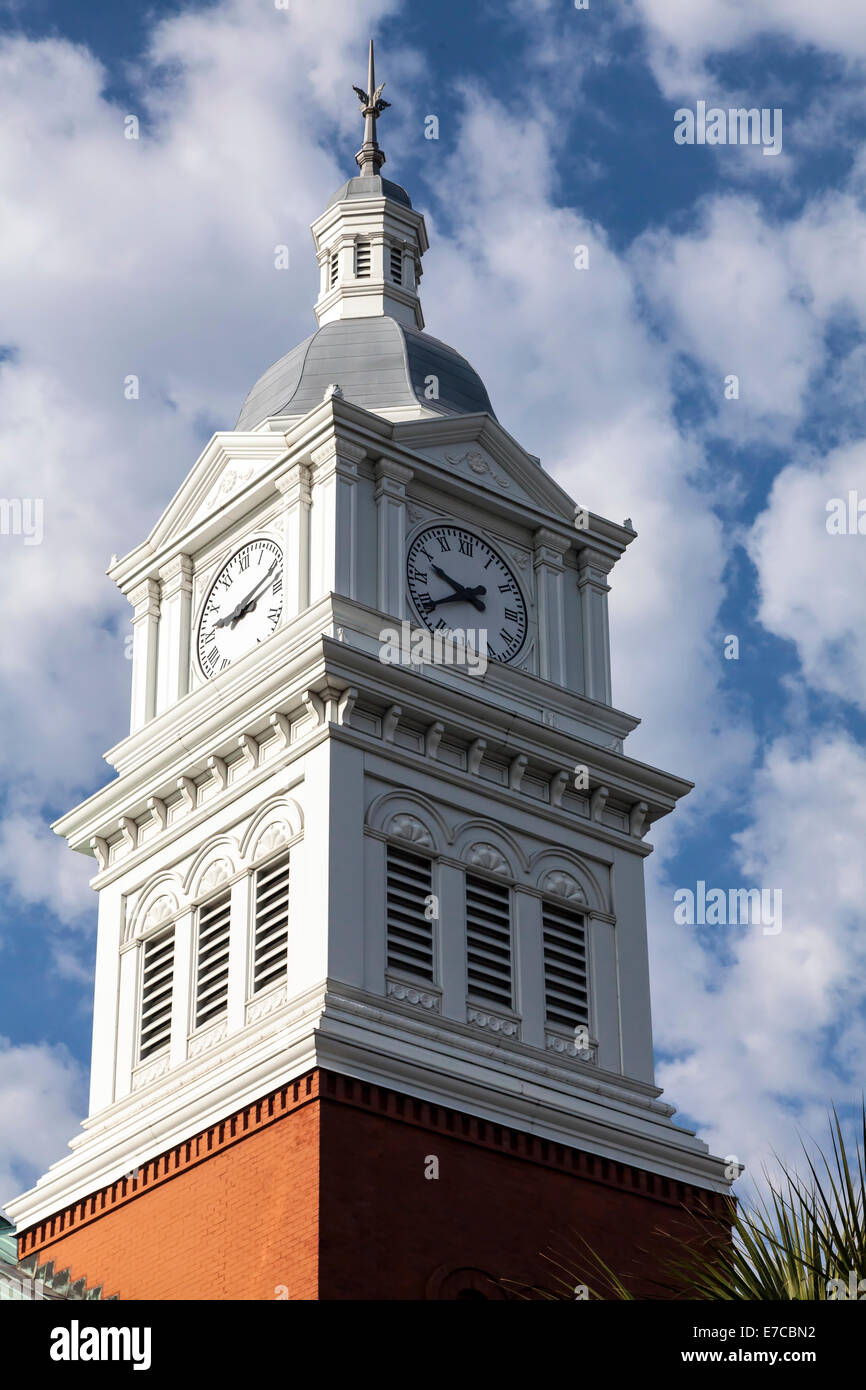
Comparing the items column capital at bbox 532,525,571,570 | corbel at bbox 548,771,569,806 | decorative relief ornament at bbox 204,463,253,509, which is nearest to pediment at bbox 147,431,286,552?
decorative relief ornament at bbox 204,463,253,509

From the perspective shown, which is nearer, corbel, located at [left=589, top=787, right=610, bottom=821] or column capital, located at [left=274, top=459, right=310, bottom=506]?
corbel, located at [left=589, top=787, right=610, bottom=821]

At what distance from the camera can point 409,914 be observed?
42.6 metres

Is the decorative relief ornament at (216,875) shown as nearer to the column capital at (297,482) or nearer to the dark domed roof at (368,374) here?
the column capital at (297,482)

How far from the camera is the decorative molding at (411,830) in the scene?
43125 mm

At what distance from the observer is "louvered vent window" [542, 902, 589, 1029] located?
43938 millimetres

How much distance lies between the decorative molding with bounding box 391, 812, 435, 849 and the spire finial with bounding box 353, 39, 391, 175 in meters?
16.9

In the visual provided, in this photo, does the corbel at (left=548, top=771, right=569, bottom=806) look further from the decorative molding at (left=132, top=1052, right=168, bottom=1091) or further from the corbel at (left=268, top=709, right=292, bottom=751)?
the decorative molding at (left=132, top=1052, right=168, bottom=1091)

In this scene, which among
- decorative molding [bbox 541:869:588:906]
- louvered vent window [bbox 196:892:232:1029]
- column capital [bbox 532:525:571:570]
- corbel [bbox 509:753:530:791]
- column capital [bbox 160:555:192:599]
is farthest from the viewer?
column capital [bbox 160:555:192:599]

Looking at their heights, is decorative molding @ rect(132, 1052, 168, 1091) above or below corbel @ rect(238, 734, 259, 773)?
below

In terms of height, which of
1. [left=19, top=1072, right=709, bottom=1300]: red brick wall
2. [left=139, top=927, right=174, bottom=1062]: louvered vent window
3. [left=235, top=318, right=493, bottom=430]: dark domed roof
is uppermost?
[left=235, top=318, right=493, bottom=430]: dark domed roof

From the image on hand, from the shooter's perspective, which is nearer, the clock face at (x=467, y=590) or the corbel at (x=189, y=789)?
the corbel at (x=189, y=789)

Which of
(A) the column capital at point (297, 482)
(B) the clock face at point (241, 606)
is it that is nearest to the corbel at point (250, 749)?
(B) the clock face at point (241, 606)

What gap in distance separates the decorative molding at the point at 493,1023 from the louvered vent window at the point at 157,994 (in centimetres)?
491
